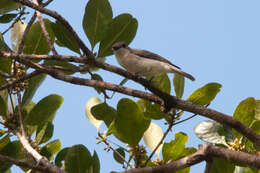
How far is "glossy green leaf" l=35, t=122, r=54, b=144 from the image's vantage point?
13.3 ft

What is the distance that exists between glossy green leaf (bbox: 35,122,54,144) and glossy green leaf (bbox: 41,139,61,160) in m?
0.08

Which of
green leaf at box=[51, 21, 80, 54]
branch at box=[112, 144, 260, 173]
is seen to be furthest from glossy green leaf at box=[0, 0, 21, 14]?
branch at box=[112, 144, 260, 173]

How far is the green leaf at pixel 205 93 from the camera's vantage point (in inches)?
135

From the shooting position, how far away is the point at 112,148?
11.8ft

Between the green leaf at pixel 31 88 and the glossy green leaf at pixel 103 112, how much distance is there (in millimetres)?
677

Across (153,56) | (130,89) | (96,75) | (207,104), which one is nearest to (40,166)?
(130,89)

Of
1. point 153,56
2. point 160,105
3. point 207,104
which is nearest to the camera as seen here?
point 160,105

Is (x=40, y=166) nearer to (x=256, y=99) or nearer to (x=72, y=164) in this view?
(x=72, y=164)

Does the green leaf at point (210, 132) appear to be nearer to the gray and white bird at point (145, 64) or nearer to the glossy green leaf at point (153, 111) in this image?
the glossy green leaf at point (153, 111)

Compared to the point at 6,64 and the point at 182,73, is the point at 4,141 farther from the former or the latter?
the point at 182,73

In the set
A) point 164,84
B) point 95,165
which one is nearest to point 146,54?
point 164,84

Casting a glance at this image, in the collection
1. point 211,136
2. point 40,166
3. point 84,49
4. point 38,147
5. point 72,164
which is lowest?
point 38,147

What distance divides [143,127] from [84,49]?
35.8 inches

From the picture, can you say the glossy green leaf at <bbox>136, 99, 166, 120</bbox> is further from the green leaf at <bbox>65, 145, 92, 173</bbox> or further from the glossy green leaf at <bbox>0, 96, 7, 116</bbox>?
the glossy green leaf at <bbox>0, 96, 7, 116</bbox>
